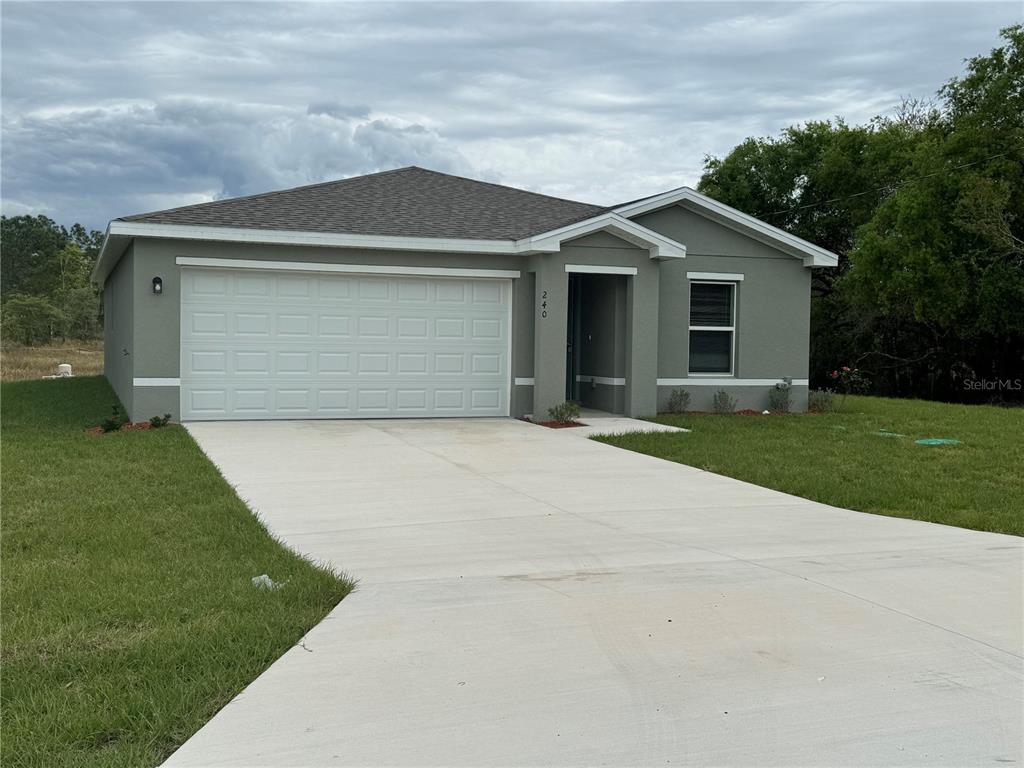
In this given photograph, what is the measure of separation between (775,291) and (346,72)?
8843 mm

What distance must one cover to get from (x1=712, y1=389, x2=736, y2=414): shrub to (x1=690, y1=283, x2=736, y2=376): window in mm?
509

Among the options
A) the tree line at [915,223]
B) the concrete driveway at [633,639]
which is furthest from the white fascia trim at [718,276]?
the tree line at [915,223]

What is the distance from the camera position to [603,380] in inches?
682

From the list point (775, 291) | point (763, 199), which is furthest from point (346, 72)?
point (763, 199)

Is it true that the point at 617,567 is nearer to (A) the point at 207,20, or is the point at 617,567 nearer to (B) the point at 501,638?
(B) the point at 501,638

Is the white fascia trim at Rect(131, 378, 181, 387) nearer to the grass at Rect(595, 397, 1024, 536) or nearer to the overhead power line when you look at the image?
the grass at Rect(595, 397, 1024, 536)

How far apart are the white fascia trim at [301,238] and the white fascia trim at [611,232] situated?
0.65m

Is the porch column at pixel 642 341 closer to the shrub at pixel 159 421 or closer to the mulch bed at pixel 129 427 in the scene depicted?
the shrub at pixel 159 421

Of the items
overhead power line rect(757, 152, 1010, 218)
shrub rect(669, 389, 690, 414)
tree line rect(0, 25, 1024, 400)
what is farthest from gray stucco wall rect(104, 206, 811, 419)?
overhead power line rect(757, 152, 1010, 218)

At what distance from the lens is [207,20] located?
14.5 meters

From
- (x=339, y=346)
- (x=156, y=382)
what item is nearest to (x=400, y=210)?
(x=339, y=346)

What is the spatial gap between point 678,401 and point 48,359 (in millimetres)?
29403

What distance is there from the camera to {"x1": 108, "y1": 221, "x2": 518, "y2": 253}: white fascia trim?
14.1m

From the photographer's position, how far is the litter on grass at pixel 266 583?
5816 millimetres
